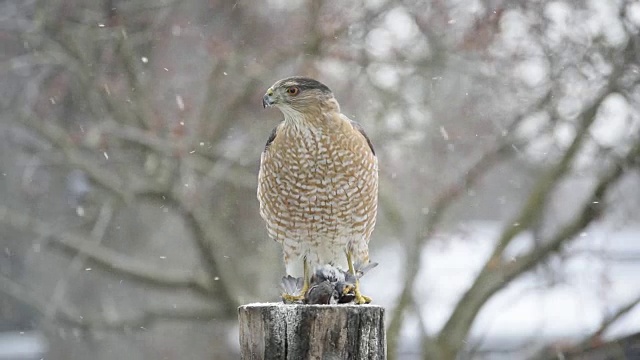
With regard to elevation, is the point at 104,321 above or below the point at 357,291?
above

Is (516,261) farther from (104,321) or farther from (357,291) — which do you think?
(104,321)

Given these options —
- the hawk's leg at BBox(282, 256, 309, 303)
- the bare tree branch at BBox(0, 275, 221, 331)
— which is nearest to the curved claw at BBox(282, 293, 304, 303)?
the hawk's leg at BBox(282, 256, 309, 303)

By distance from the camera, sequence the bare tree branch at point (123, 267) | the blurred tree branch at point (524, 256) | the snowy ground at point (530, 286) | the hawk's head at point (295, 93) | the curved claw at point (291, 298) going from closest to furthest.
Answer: the curved claw at point (291, 298) → the hawk's head at point (295, 93) → the blurred tree branch at point (524, 256) → the snowy ground at point (530, 286) → the bare tree branch at point (123, 267)

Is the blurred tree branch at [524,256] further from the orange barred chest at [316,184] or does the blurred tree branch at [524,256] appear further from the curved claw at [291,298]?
the curved claw at [291,298]

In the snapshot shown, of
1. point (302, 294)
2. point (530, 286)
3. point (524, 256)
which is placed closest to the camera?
point (302, 294)

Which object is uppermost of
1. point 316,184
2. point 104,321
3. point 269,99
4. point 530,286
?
point 104,321

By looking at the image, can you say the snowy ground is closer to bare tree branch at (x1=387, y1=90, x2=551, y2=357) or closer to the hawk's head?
bare tree branch at (x1=387, y1=90, x2=551, y2=357)

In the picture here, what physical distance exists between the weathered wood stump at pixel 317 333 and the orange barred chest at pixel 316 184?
94 centimetres

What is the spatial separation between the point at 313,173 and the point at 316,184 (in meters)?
0.05

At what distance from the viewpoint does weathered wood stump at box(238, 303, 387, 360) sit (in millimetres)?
3115

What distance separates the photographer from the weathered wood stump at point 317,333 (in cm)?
312

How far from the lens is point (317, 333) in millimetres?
3123

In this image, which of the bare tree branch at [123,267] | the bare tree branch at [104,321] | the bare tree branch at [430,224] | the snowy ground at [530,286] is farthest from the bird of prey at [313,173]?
the bare tree branch at [104,321]

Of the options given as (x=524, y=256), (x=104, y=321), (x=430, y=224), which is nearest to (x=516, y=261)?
(x=524, y=256)
